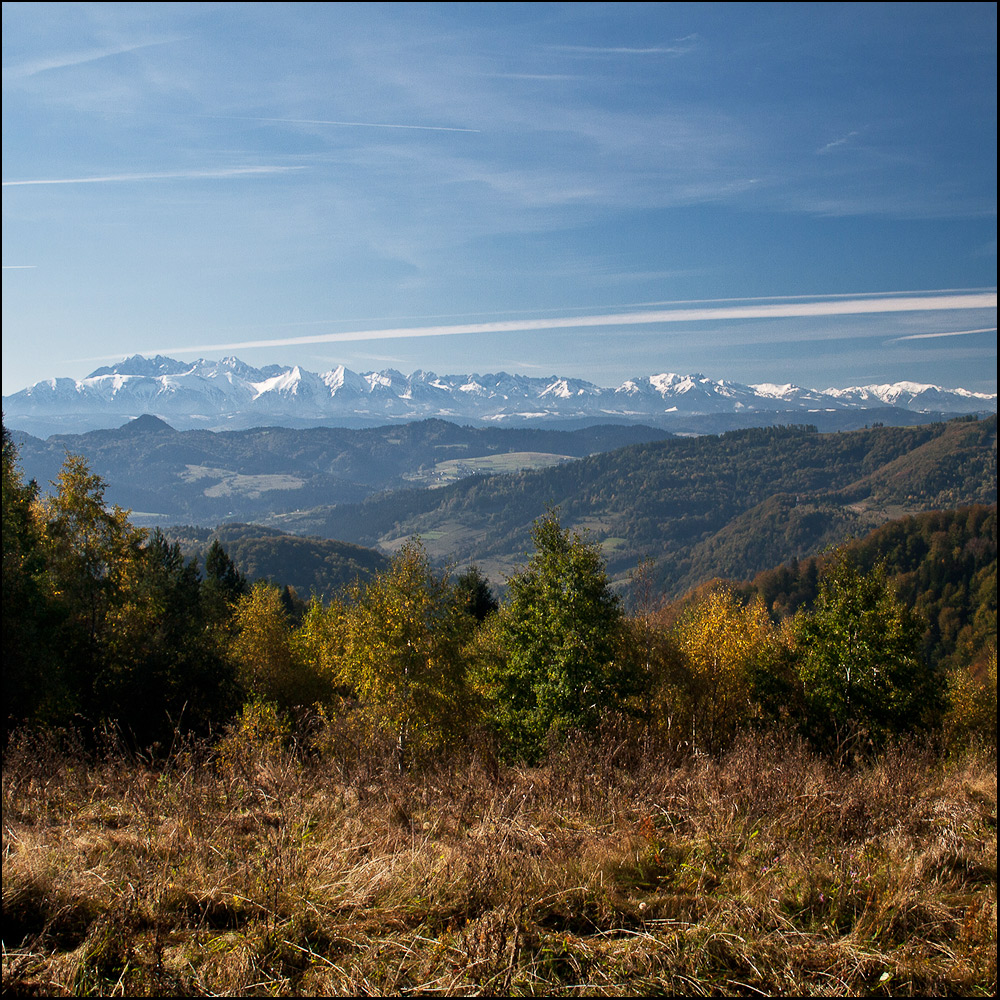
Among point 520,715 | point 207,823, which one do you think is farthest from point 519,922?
point 520,715

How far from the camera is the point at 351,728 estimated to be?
26.5 feet

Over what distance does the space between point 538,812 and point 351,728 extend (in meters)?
4.00

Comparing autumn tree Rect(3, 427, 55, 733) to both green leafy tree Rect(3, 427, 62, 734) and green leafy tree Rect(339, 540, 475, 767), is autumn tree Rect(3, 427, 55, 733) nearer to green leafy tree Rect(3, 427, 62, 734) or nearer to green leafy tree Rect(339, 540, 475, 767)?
green leafy tree Rect(3, 427, 62, 734)

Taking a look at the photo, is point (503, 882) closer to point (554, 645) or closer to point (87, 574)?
point (554, 645)

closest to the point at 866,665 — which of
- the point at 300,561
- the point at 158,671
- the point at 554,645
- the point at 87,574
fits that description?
the point at 554,645

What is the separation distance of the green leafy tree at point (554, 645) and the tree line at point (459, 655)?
5 cm

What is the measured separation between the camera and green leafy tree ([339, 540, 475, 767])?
19141 mm

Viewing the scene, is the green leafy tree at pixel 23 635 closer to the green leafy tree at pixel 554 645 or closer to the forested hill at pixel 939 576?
the green leafy tree at pixel 554 645

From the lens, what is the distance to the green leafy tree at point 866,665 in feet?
60.5

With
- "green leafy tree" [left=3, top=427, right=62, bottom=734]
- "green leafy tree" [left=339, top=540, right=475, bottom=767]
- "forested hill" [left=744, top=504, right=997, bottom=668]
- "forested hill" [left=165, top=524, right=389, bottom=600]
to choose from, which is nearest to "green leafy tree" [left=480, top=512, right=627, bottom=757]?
"green leafy tree" [left=339, top=540, right=475, bottom=767]

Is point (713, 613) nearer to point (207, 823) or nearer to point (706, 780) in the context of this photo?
point (706, 780)

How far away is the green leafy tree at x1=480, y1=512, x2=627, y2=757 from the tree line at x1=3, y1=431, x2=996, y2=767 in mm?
55

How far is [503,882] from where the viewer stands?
3.63m

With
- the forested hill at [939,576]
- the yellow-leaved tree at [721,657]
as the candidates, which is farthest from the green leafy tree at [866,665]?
the forested hill at [939,576]
